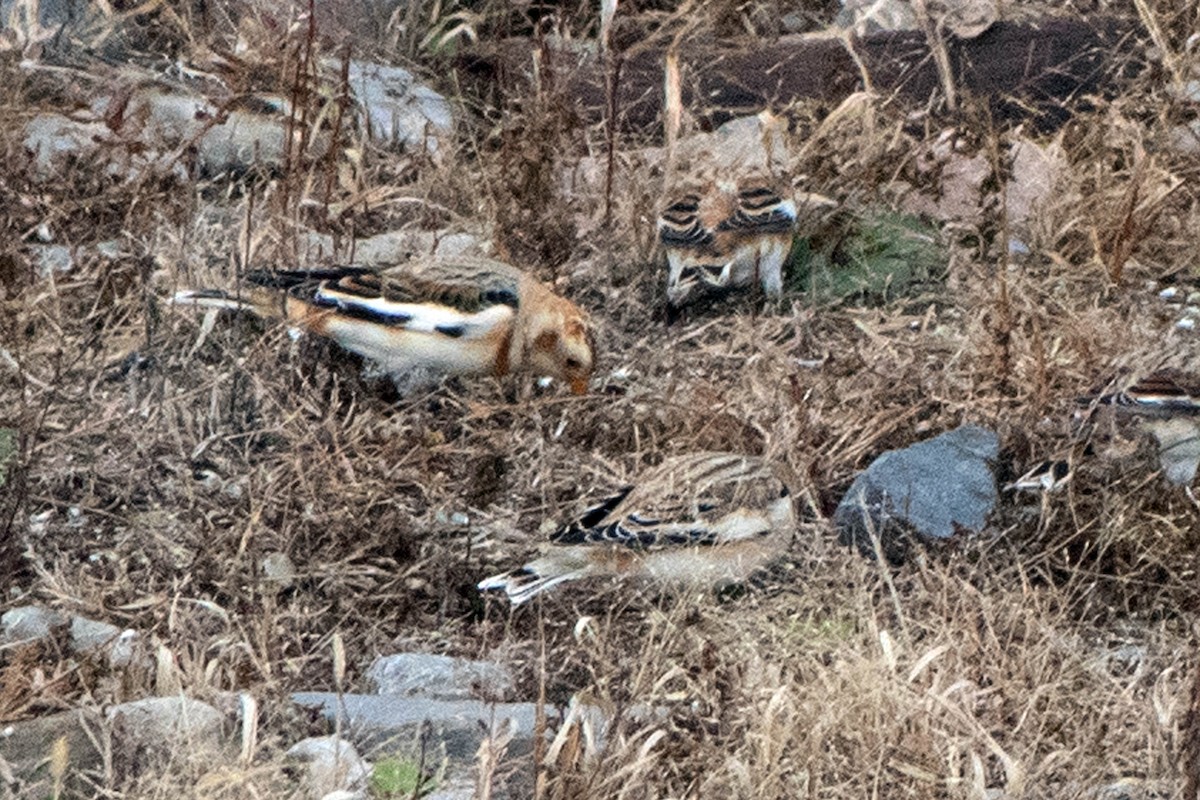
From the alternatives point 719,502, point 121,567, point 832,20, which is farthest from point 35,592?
point 832,20

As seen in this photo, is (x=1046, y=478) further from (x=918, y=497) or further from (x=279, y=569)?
(x=279, y=569)

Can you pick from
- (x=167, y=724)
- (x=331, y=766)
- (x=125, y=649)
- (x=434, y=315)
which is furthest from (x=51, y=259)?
(x=331, y=766)

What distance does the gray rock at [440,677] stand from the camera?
4469 mm

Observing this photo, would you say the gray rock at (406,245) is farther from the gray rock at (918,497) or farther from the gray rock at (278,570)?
the gray rock at (918,497)

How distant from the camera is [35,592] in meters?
4.89

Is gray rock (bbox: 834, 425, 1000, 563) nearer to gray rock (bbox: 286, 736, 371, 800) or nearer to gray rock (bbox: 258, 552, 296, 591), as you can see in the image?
gray rock (bbox: 258, 552, 296, 591)

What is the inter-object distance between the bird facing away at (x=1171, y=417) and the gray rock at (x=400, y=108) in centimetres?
285

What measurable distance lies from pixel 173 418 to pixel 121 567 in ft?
2.55

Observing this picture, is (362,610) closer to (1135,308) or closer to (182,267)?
(182,267)

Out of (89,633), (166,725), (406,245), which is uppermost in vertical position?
(166,725)

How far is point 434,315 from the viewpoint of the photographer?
5922 millimetres

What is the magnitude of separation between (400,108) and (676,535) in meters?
3.16

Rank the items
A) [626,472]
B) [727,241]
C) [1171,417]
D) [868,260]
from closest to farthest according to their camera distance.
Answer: [1171,417]
[626,472]
[727,241]
[868,260]

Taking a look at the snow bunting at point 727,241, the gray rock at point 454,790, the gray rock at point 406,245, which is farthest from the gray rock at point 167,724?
the snow bunting at point 727,241
